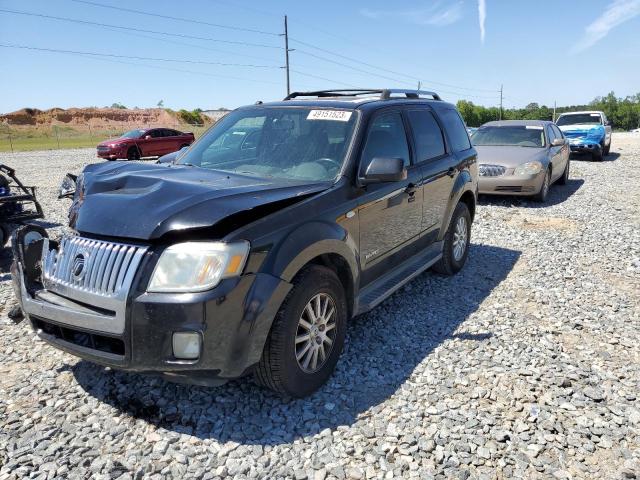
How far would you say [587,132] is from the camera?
18328mm

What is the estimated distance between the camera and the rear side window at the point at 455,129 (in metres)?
5.46

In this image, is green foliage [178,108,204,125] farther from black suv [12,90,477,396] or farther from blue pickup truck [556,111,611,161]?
black suv [12,90,477,396]

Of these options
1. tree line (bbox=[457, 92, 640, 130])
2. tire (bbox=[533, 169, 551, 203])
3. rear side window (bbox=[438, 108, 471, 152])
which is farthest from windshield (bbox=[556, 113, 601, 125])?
tree line (bbox=[457, 92, 640, 130])

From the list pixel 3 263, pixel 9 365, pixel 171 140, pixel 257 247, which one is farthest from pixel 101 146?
pixel 257 247

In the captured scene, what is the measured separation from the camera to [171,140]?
2403 centimetres

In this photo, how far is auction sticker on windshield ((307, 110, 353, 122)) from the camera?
3.92 m

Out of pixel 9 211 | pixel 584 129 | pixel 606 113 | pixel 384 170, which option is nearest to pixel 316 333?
pixel 384 170

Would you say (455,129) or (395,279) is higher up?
(455,129)

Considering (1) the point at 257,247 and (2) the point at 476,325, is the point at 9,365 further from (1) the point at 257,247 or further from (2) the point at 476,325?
(2) the point at 476,325

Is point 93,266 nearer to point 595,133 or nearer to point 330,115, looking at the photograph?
point 330,115

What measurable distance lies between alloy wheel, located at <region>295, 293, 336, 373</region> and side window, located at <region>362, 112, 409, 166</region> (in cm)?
118

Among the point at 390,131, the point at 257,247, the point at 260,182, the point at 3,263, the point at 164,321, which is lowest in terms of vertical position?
the point at 3,263

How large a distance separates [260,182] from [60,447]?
6.63ft

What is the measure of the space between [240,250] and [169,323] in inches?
21.0
